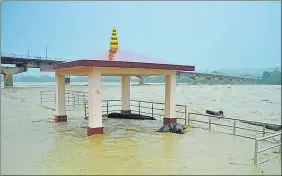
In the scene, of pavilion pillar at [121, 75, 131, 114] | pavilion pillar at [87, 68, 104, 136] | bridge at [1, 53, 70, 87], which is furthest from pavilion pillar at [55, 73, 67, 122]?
bridge at [1, 53, 70, 87]

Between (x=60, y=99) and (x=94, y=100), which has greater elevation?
(x=94, y=100)

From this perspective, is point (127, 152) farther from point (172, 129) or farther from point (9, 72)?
point (9, 72)

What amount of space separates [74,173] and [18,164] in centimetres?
128

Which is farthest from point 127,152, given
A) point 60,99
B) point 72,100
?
point 72,100

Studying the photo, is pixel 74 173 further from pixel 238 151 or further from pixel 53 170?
pixel 238 151

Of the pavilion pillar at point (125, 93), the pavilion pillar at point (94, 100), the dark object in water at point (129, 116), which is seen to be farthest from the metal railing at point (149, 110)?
the pavilion pillar at point (94, 100)

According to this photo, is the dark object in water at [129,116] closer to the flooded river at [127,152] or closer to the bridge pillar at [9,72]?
the flooded river at [127,152]

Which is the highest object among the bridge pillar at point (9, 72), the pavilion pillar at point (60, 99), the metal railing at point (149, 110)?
the bridge pillar at point (9, 72)

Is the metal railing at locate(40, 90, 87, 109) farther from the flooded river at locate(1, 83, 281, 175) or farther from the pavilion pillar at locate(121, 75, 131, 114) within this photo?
the flooded river at locate(1, 83, 281, 175)

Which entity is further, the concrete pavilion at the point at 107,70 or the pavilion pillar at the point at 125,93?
the pavilion pillar at the point at 125,93

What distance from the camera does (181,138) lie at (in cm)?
825

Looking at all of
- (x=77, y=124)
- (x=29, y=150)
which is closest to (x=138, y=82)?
(x=77, y=124)

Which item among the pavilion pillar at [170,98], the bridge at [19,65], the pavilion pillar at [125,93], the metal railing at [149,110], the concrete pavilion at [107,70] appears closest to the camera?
the concrete pavilion at [107,70]

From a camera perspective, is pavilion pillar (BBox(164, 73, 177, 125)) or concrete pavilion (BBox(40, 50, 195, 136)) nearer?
concrete pavilion (BBox(40, 50, 195, 136))
